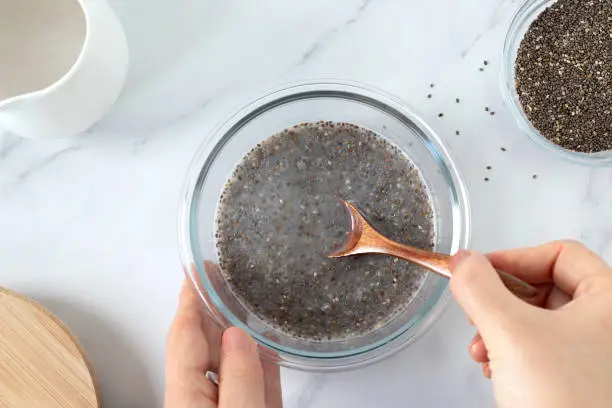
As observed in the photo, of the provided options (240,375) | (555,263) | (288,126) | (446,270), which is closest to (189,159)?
(288,126)

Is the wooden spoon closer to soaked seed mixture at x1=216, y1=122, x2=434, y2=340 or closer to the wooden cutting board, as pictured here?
soaked seed mixture at x1=216, y1=122, x2=434, y2=340

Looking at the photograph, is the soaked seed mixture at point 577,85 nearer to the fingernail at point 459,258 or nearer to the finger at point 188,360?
the fingernail at point 459,258

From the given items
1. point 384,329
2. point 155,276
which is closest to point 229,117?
point 155,276

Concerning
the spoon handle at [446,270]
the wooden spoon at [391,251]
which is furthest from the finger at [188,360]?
the spoon handle at [446,270]

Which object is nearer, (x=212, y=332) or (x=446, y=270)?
(x=446, y=270)

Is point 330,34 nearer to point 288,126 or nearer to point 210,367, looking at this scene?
point 288,126

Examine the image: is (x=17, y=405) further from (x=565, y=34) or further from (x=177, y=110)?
(x=565, y=34)
